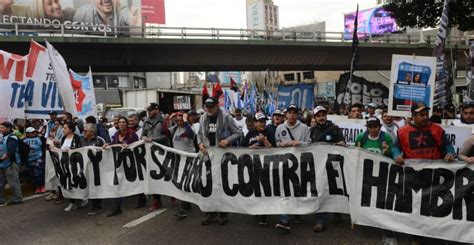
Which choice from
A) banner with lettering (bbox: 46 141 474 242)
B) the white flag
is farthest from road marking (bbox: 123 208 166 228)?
the white flag

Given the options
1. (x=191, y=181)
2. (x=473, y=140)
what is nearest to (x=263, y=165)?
(x=191, y=181)

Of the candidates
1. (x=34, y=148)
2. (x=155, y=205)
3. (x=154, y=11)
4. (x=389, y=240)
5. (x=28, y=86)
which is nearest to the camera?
(x=389, y=240)

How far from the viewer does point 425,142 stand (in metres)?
4.58

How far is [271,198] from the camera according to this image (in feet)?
17.3

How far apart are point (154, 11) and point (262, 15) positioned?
264 feet

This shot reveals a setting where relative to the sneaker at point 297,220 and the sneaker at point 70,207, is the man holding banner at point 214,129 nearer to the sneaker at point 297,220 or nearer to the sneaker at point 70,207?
the sneaker at point 297,220

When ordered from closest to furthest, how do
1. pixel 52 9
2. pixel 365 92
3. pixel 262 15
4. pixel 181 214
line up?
pixel 181 214
pixel 365 92
pixel 52 9
pixel 262 15

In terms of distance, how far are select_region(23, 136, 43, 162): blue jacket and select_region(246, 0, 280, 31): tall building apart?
127132 mm

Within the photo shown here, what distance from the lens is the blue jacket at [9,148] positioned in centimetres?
724

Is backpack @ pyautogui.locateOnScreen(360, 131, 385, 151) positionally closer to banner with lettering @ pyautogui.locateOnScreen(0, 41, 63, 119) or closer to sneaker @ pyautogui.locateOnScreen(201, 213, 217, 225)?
sneaker @ pyautogui.locateOnScreen(201, 213, 217, 225)

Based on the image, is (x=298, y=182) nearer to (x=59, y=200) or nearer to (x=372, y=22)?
(x=59, y=200)

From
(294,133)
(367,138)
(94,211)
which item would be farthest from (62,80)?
(367,138)

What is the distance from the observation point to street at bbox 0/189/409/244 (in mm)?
4961

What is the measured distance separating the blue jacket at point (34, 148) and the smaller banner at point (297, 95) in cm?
743
